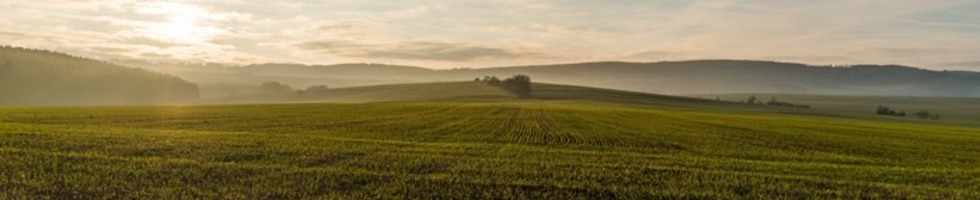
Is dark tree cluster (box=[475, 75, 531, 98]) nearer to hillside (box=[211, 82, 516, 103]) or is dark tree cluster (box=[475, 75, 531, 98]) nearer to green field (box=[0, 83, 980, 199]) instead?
hillside (box=[211, 82, 516, 103])

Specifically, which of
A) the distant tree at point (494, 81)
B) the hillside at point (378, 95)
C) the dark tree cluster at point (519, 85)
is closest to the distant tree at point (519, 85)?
the dark tree cluster at point (519, 85)

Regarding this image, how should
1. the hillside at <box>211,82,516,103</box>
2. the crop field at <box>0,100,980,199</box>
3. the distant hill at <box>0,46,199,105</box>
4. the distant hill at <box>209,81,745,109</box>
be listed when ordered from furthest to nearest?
the hillside at <box>211,82,516,103</box>
the distant hill at <box>0,46,199,105</box>
the distant hill at <box>209,81,745,109</box>
the crop field at <box>0,100,980,199</box>

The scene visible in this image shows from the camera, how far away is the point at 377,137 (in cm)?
3550

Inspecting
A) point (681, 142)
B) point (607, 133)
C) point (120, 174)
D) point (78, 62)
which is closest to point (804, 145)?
point (681, 142)

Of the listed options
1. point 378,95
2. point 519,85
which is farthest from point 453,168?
point 378,95

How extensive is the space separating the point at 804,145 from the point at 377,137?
24617 mm

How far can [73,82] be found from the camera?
150 metres

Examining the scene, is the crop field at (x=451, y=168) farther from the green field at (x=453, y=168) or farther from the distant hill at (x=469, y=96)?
the distant hill at (x=469, y=96)

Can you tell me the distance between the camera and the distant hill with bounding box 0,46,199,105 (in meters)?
142

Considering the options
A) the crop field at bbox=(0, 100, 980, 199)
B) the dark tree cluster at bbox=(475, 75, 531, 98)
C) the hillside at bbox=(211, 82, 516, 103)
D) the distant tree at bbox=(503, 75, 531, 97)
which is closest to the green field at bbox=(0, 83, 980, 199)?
the crop field at bbox=(0, 100, 980, 199)

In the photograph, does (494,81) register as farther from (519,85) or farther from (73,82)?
(73,82)

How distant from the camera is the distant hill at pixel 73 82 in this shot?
5571 inches

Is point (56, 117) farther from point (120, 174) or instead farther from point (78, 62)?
point (78, 62)

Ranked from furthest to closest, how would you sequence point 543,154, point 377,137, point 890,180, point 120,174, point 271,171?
1. point 377,137
2. point 543,154
3. point 890,180
4. point 271,171
5. point 120,174
